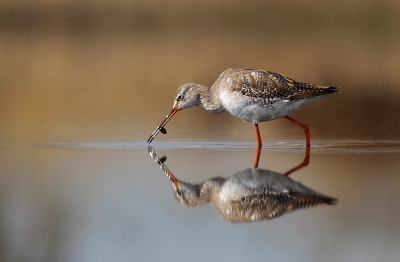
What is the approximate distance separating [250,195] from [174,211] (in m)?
0.65

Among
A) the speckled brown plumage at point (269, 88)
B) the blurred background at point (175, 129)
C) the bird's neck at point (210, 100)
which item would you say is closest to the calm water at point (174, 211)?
the blurred background at point (175, 129)

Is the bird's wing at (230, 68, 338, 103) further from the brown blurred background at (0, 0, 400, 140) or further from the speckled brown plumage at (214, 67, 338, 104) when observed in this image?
the brown blurred background at (0, 0, 400, 140)

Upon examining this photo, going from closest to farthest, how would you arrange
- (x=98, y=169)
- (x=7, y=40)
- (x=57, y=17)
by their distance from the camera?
(x=98, y=169)
(x=7, y=40)
(x=57, y=17)

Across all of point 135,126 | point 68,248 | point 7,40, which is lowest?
point 7,40

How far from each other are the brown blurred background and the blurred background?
0.20 ft

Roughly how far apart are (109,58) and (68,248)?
1647 cm

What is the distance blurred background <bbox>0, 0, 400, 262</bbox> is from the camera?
5.02 metres

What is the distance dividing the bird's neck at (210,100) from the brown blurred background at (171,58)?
4.05 feet

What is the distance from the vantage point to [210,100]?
31.7 feet

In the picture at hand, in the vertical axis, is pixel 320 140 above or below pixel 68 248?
below

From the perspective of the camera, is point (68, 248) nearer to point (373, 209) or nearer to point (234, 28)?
point (373, 209)

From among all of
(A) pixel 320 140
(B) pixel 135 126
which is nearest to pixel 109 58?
(B) pixel 135 126

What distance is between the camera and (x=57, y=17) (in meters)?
27.0

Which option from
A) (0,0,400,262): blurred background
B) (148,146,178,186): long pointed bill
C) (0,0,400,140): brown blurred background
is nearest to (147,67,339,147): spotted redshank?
(0,0,400,262): blurred background
